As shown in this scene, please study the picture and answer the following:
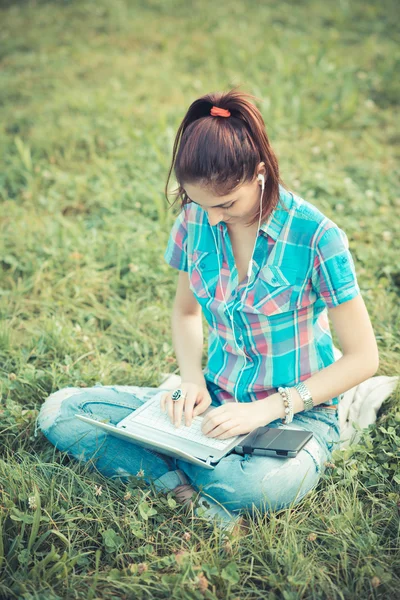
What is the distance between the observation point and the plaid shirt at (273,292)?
1.98 meters

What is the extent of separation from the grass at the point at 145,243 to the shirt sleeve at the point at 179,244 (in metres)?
0.53

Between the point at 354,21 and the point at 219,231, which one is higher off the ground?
the point at 354,21

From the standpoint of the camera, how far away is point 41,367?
2.84m

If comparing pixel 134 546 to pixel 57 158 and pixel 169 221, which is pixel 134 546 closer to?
pixel 169 221

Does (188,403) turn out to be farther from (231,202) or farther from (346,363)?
(231,202)

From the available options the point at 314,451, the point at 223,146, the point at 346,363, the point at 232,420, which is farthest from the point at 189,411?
the point at 223,146

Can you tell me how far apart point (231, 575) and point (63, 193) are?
301 cm

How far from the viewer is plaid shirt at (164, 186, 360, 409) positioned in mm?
1981

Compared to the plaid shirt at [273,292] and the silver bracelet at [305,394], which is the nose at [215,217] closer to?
the plaid shirt at [273,292]

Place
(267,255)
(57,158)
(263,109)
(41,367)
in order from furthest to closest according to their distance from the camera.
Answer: (263,109) < (57,158) < (41,367) < (267,255)

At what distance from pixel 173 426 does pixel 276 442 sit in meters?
0.35

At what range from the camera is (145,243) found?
3.56 meters

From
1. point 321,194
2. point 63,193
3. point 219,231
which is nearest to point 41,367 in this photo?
point 219,231

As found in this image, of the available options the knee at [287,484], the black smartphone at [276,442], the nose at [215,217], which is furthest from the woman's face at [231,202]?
the knee at [287,484]
